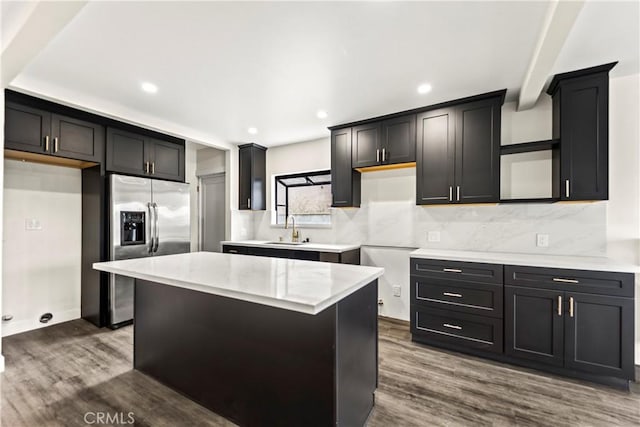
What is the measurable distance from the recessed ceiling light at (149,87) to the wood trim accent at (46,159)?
124cm

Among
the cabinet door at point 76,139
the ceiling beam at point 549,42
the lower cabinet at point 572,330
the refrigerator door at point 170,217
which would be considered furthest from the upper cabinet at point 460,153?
the cabinet door at point 76,139

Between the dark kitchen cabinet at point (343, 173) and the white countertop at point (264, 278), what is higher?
the dark kitchen cabinet at point (343, 173)

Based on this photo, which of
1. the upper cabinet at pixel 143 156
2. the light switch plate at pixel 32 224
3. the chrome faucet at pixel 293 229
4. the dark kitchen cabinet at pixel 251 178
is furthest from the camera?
the dark kitchen cabinet at pixel 251 178

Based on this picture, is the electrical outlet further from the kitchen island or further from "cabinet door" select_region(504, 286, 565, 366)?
the kitchen island

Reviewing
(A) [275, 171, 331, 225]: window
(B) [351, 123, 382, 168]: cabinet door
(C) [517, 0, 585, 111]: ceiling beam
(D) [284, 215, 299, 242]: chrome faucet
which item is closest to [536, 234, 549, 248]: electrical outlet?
(C) [517, 0, 585, 111]: ceiling beam

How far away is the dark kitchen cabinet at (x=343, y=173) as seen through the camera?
355 cm

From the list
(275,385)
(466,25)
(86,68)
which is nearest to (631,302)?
(466,25)

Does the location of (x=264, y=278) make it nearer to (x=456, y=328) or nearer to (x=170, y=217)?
(x=456, y=328)

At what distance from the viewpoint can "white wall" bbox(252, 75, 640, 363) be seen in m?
2.38

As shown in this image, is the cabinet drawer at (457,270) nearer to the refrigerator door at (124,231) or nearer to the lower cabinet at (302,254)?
the lower cabinet at (302,254)

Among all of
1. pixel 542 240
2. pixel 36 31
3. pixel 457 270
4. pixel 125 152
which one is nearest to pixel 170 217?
pixel 125 152

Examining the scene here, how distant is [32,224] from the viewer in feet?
10.3

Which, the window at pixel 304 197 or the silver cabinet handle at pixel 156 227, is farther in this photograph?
the window at pixel 304 197

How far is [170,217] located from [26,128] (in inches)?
63.8
